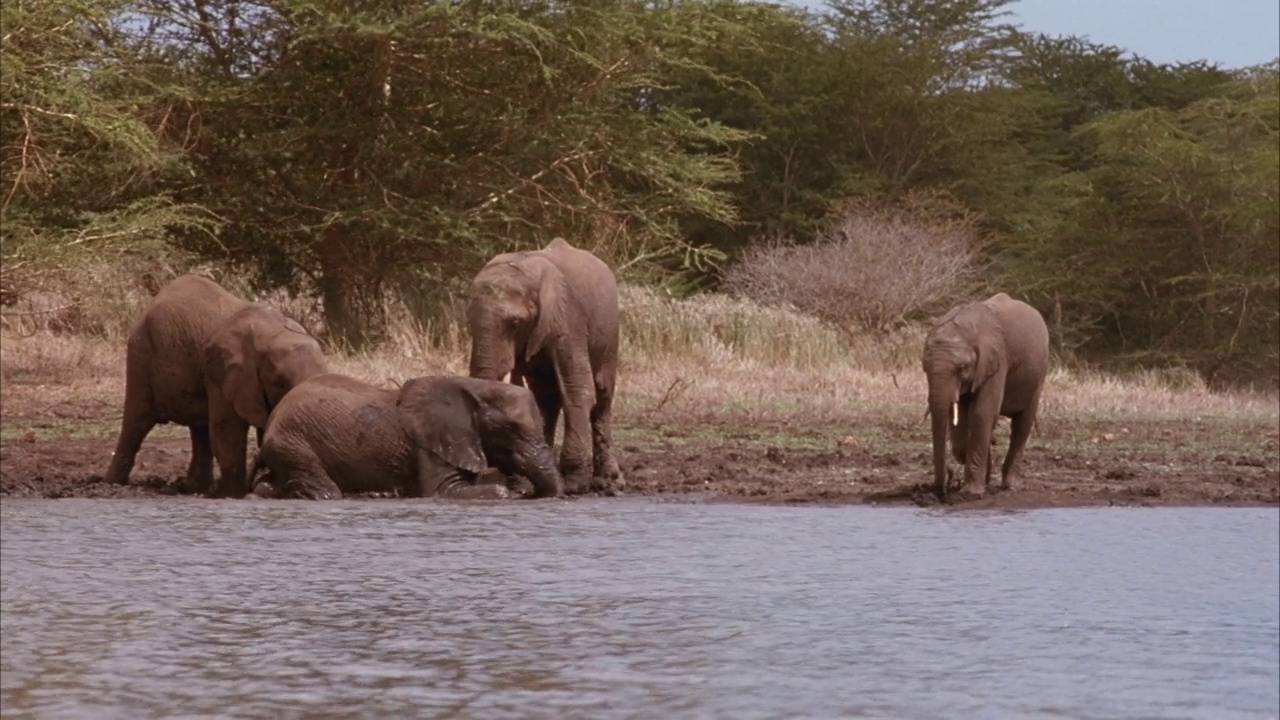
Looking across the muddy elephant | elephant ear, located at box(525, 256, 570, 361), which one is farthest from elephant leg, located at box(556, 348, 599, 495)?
elephant ear, located at box(525, 256, 570, 361)

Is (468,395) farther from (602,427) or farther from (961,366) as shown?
(961,366)

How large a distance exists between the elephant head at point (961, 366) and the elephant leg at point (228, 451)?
2644 millimetres

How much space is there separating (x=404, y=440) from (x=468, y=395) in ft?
0.95

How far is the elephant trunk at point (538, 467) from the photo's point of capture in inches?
244

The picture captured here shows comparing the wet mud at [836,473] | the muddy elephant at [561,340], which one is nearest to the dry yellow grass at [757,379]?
the wet mud at [836,473]

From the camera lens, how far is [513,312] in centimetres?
677

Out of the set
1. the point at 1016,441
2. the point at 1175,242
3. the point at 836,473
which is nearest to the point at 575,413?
the point at 836,473

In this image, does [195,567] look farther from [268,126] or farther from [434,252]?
[268,126]

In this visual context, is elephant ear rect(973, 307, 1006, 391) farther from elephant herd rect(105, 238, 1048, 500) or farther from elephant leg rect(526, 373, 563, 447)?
elephant leg rect(526, 373, 563, 447)

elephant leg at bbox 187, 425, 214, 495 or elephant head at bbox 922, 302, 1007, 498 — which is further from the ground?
elephant head at bbox 922, 302, 1007, 498

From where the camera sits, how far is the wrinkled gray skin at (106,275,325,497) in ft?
22.1

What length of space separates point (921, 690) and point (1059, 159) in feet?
79.3

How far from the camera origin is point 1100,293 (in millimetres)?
16000

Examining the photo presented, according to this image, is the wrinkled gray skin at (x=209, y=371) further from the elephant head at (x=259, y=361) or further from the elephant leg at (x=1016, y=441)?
the elephant leg at (x=1016, y=441)
